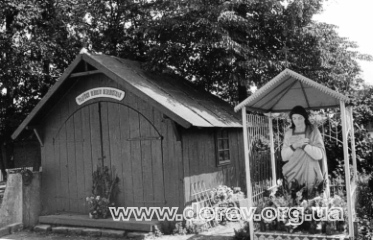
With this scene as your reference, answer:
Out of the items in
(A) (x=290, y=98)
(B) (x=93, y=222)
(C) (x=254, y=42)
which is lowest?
(B) (x=93, y=222)

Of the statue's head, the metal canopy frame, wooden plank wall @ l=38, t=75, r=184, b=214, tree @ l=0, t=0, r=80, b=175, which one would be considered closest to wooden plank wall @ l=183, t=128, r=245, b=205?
wooden plank wall @ l=38, t=75, r=184, b=214

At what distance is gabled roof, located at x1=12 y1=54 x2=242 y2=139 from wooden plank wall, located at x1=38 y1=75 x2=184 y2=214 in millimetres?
452

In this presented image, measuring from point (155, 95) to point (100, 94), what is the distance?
1.92 meters

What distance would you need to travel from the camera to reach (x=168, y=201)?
9.82 meters

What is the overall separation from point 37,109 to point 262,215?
7036 mm

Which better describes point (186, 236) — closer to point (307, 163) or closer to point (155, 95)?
point (307, 163)

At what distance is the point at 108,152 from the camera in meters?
10.8

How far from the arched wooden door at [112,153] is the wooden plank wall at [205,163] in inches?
27.0

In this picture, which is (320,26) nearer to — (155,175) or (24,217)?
(155,175)

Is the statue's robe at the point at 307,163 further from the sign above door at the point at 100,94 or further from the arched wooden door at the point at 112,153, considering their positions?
the sign above door at the point at 100,94

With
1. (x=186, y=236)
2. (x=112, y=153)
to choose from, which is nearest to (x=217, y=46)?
(x=112, y=153)

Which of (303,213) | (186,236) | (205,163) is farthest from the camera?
(205,163)

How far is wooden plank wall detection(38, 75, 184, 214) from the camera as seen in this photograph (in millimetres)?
9891

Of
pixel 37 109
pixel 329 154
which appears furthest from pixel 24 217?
pixel 329 154
